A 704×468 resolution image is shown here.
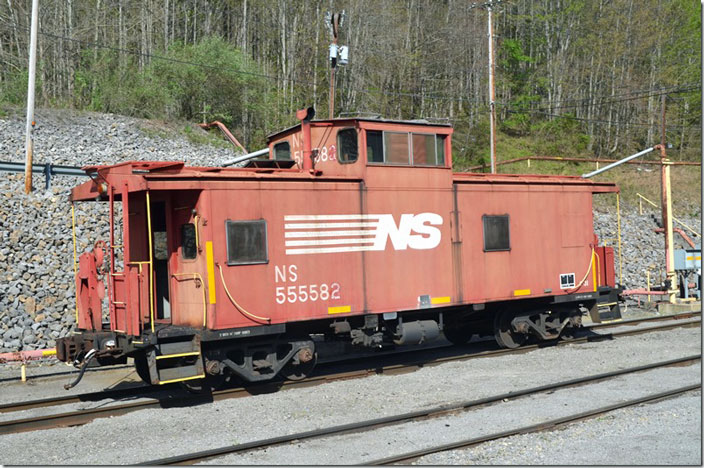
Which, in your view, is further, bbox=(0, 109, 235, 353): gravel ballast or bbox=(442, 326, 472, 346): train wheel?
bbox=(442, 326, 472, 346): train wheel

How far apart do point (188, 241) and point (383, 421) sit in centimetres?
440

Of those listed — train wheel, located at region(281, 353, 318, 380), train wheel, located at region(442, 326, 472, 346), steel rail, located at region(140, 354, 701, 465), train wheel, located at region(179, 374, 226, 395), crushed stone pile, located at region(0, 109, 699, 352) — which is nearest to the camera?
steel rail, located at region(140, 354, 701, 465)

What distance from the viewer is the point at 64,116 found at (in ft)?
82.6

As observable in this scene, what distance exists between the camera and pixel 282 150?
13.5m

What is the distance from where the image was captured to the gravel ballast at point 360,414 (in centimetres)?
766

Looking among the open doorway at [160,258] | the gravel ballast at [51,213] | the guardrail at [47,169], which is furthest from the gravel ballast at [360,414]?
the guardrail at [47,169]

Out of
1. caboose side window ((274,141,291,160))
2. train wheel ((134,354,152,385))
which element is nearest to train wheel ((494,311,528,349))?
caboose side window ((274,141,291,160))

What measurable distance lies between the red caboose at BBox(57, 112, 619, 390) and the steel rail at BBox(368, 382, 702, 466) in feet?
13.2

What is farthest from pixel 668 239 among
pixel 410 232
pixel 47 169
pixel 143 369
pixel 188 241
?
pixel 47 169

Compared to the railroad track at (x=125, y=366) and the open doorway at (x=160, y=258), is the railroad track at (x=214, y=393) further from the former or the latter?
the open doorway at (x=160, y=258)

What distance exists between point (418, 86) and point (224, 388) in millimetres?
35943

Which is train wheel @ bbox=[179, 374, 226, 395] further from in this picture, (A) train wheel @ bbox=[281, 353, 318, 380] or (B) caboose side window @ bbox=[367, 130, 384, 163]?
(B) caboose side window @ bbox=[367, 130, 384, 163]

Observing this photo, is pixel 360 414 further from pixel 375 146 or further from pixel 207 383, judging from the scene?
pixel 375 146

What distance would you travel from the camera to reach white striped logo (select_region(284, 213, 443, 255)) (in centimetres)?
1111
